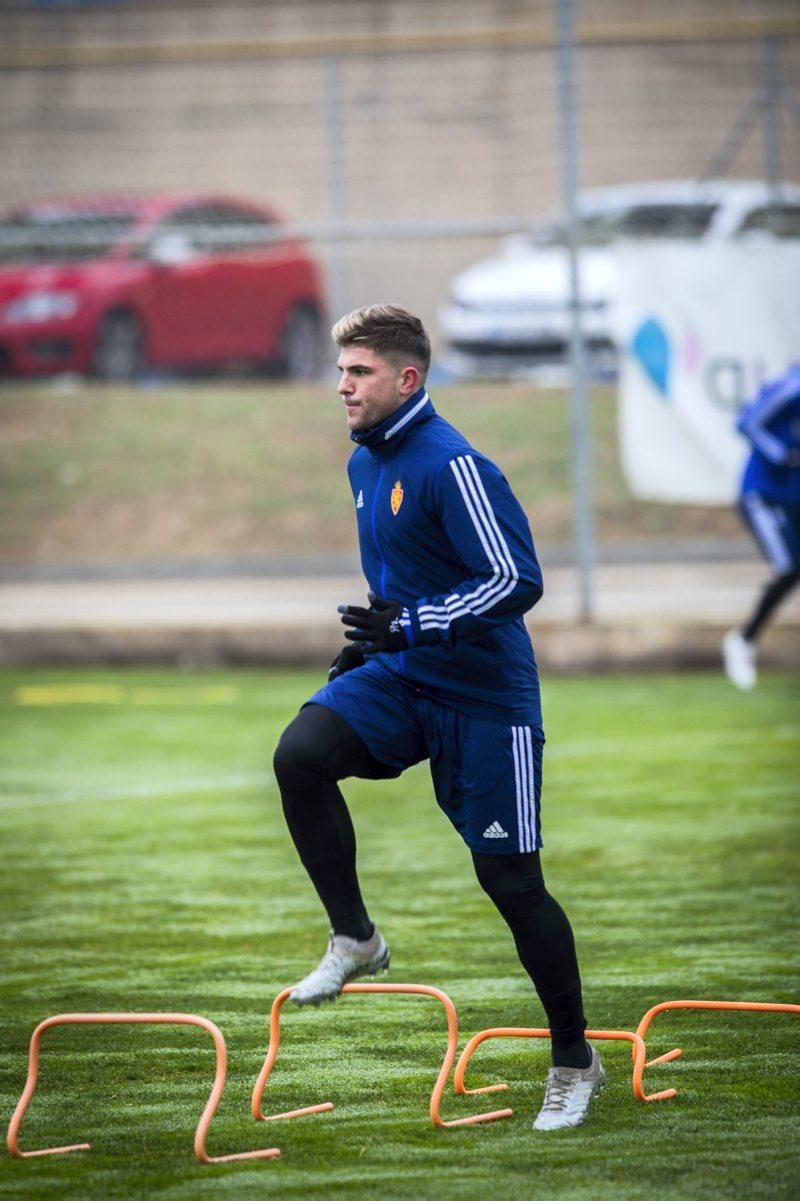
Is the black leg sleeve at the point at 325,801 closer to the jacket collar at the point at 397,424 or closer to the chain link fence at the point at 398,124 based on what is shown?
the jacket collar at the point at 397,424

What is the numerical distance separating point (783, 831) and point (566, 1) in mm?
6254

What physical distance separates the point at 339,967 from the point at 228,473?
1473cm

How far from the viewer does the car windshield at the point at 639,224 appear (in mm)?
14633

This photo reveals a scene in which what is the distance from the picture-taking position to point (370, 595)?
17.2ft

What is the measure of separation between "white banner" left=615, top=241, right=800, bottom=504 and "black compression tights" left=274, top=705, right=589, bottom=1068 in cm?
893

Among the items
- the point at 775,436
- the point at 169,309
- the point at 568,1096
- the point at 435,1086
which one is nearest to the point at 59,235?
the point at 169,309

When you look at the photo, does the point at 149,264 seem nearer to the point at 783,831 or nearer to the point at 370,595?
the point at 783,831

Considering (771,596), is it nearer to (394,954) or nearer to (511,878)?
(394,954)

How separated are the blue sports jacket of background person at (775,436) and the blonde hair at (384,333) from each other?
7449 millimetres

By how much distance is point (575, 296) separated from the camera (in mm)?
13531

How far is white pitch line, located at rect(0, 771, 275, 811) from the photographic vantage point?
32.9 feet

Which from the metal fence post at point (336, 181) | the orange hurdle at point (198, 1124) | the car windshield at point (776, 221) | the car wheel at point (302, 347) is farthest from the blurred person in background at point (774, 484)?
the orange hurdle at point (198, 1124)

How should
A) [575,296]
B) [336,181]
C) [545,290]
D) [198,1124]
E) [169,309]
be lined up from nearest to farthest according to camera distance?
[198,1124] < [575,296] < [336,181] < [169,309] < [545,290]

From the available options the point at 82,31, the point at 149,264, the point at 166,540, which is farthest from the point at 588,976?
the point at 82,31
